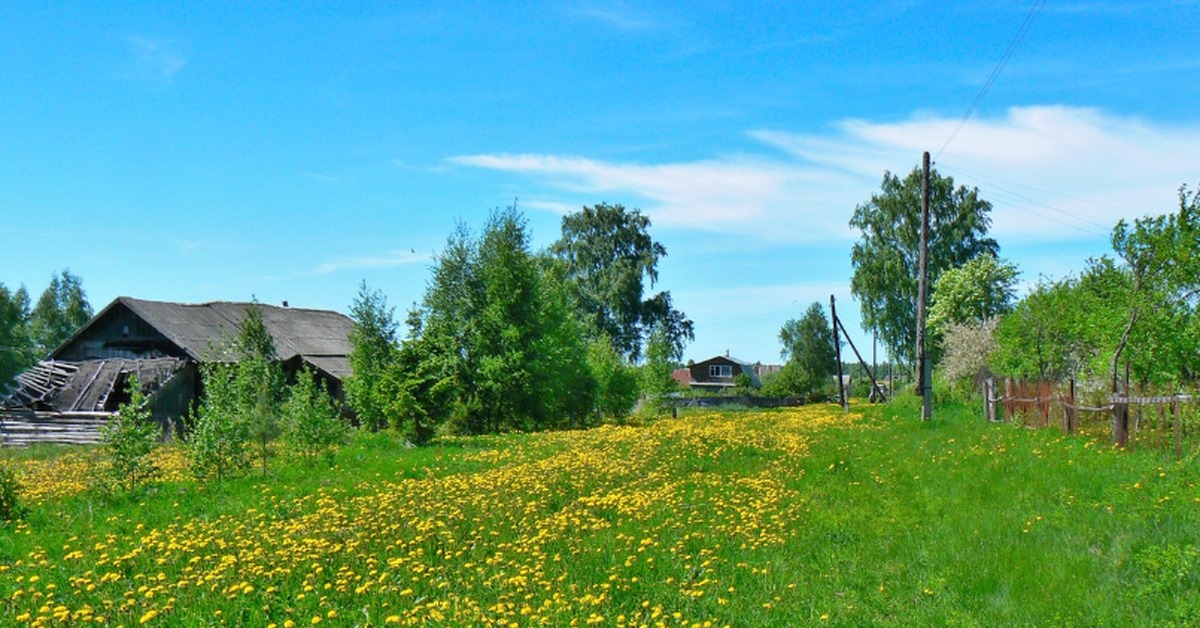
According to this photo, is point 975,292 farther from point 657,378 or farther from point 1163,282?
point 1163,282

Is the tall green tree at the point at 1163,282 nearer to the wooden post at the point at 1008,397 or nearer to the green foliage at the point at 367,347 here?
the wooden post at the point at 1008,397

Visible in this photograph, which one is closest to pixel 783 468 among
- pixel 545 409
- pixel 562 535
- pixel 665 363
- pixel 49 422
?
pixel 562 535

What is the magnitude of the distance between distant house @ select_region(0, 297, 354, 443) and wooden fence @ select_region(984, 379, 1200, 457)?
2206cm

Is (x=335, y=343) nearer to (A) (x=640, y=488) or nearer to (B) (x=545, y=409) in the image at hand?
(B) (x=545, y=409)

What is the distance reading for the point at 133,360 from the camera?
36.2m

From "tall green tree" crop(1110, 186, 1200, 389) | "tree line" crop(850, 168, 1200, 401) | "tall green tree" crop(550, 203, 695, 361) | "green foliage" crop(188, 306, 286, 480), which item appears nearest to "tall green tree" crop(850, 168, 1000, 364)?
"tree line" crop(850, 168, 1200, 401)

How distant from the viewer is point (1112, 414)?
16.6 metres

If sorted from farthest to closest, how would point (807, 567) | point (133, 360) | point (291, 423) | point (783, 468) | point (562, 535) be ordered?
1. point (133, 360)
2. point (291, 423)
3. point (783, 468)
4. point (562, 535)
5. point (807, 567)

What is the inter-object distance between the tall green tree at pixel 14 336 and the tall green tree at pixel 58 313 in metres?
0.92

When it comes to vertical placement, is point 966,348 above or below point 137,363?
above

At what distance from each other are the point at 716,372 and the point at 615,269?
39.3 meters

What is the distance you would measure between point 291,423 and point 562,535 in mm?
10045

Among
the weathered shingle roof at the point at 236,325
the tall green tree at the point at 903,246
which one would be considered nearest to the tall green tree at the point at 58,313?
the weathered shingle roof at the point at 236,325

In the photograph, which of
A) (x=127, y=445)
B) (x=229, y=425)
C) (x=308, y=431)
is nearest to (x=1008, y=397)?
(x=308, y=431)
